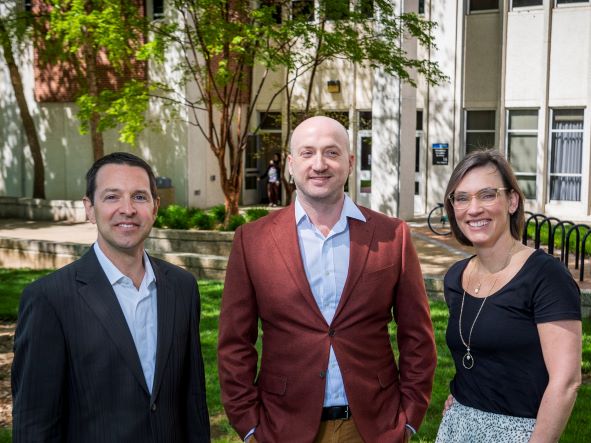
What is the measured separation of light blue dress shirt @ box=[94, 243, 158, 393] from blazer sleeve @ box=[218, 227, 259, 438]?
559mm

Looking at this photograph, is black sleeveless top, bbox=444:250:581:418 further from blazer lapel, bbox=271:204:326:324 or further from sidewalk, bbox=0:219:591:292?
sidewalk, bbox=0:219:591:292

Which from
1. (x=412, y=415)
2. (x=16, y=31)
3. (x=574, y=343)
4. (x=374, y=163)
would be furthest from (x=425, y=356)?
(x=16, y=31)

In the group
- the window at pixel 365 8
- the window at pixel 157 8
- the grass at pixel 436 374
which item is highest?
the window at pixel 157 8

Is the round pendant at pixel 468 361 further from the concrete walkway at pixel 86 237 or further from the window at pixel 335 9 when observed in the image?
the window at pixel 335 9

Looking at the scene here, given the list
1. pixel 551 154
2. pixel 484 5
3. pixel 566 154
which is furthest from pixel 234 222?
pixel 484 5

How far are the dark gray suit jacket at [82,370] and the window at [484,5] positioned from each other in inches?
866

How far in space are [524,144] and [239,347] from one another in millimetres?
20635

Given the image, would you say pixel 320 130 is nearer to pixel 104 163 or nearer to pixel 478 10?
pixel 104 163

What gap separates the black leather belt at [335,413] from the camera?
140 inches

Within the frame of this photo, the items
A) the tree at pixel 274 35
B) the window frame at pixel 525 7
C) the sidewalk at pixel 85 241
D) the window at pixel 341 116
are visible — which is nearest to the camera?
the sidewalk at pixel 85 241

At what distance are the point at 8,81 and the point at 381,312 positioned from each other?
27.5 meters

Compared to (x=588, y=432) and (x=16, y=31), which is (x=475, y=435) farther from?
(x=16, y=31)

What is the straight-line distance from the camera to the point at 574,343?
9.71 feet

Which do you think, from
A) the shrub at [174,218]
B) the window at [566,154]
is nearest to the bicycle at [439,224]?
the window at [566,154]
